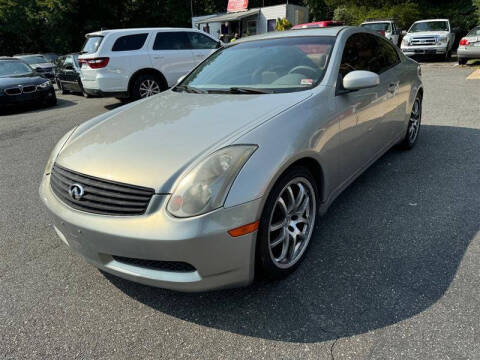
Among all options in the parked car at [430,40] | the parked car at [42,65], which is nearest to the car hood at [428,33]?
the parked car at [430,40]

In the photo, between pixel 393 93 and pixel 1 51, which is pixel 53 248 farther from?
pixel 1 51

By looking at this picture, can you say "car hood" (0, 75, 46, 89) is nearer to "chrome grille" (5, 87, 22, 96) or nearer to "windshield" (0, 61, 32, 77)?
"chrome grille" (5, 87, 22, 96)

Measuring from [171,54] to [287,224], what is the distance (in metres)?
8.13

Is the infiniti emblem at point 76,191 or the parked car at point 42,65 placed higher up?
the infiniti emblem at point 76,191

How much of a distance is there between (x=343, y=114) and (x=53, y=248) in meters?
2.52

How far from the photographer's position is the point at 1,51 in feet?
102

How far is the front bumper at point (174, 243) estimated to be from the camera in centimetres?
194

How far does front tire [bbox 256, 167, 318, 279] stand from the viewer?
2.22 meters

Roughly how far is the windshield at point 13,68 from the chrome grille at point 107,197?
399 inches

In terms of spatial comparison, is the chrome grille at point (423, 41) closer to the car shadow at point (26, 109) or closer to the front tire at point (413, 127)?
the front tire at point (413, 127)

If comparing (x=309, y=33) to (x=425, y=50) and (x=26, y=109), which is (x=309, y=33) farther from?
(x=425, y=50)

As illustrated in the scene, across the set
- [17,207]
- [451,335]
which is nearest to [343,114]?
[451,335]

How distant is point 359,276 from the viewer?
2516mm

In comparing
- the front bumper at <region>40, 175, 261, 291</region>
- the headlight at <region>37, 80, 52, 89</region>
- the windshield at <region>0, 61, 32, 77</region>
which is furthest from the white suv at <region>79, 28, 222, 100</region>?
the front bumper at <region>40, 175, 261, 291</region>
